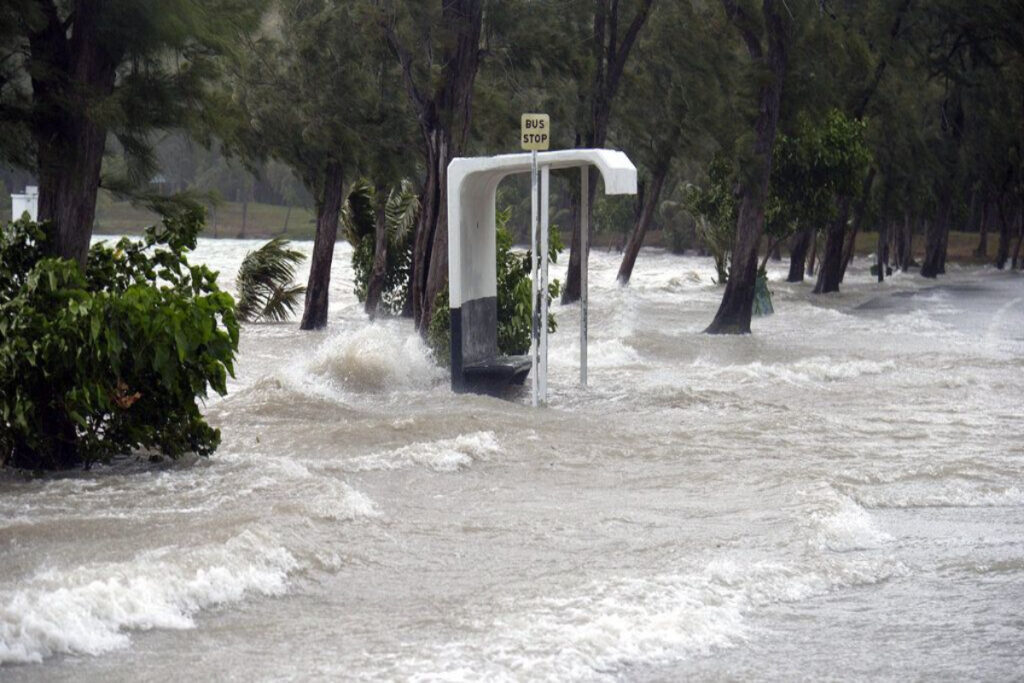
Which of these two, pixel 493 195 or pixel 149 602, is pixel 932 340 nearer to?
pixel 493 195

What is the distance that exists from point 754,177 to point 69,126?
16888 mm

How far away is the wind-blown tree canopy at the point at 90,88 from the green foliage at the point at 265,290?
18947mm

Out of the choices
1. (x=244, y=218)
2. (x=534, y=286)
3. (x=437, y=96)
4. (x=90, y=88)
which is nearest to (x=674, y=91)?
(x=437, y=96)

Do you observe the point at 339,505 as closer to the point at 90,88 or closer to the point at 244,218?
the point at 90,88

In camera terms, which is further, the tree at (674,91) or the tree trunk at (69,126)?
the tree at (674,91)

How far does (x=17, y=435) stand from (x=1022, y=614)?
21.2 feet

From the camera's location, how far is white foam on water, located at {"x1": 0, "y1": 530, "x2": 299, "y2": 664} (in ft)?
20.5

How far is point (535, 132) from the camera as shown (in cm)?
1426

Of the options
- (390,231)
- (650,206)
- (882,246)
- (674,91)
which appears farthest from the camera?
(882,246)

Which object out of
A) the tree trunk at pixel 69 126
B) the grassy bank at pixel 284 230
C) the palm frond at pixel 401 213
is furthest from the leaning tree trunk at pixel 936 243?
the tree trunk at pixel 69 126

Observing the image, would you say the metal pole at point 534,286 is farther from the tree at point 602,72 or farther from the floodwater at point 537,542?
the tree at point 602,72

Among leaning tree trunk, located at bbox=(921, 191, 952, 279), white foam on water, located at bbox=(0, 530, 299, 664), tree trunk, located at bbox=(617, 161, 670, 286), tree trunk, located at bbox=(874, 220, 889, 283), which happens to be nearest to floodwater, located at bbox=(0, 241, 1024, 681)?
white foam on water, located at bbox=(0, 530, 299, 664)

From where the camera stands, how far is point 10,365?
32.2ft

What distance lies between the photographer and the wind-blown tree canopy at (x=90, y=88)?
1084 cm
